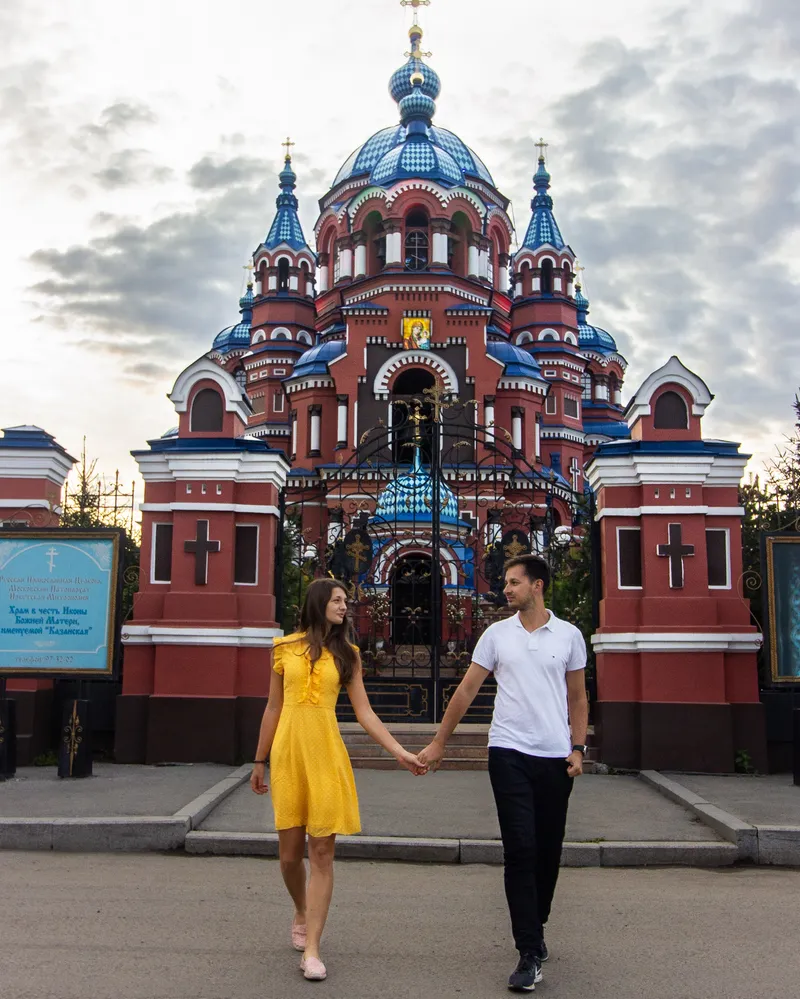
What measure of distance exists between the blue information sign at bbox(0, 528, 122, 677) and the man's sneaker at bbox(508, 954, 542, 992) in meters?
6.08

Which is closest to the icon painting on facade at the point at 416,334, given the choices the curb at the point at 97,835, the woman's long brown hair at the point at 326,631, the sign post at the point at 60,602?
the sign post at the point at 60,602

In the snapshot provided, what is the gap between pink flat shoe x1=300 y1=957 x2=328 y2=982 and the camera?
13.0 feet

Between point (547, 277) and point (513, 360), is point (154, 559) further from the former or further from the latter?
point (547, 277)

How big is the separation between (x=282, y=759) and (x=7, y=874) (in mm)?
2300

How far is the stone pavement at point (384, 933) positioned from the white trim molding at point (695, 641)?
3.43 m

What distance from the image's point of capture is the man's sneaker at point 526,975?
3.91 metres

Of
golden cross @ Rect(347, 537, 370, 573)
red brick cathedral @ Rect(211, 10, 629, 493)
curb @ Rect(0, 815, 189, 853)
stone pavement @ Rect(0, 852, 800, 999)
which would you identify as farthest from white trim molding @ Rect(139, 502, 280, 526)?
red brick cathedral @ Rect(211, 10, 629, 493)

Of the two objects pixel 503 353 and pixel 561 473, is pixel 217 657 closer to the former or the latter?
pixel 503 353

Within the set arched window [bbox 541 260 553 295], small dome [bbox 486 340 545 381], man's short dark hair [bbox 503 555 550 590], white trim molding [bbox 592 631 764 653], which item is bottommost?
white trim molding [bbox 592 631 764 653]

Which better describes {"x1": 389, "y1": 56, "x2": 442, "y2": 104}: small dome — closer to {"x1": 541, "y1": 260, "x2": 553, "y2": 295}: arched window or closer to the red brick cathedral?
the red brick cathedral

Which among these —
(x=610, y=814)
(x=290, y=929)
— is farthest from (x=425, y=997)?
(x=610, y=814)

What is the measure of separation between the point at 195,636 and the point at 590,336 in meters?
37.1

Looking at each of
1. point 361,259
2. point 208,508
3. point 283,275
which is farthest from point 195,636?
point 283,275

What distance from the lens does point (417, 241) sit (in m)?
32.0
